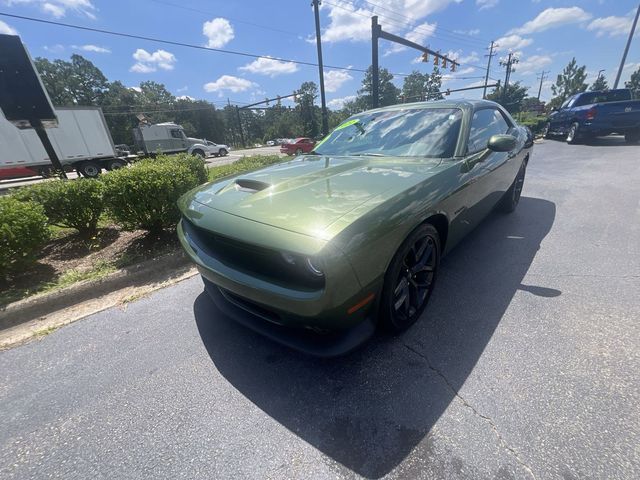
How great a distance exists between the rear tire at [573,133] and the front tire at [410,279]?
12.2 metres

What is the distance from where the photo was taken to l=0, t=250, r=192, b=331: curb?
2494mm

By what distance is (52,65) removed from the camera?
175 feet

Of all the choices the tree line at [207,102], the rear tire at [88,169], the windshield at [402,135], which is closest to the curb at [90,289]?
the windshield at [402,135]

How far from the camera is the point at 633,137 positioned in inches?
388

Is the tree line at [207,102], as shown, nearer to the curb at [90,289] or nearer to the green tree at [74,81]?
the green tree at [74,81]

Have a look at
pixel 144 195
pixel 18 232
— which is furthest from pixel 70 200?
pixel 144 195

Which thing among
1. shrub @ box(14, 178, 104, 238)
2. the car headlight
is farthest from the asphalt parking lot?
shrub @ box(14, 178, 104, 238)

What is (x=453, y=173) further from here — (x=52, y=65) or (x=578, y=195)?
(x=52, y=65)

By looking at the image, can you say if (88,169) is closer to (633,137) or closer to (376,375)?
(376,375)

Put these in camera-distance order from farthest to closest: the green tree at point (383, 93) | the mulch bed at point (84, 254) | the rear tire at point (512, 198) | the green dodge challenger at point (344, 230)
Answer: the green tree at point (383, 93)
the rear tire at point (512, 198)
the mulch bed at point (84, 254)
the green dodge challenger at point (344, 230)

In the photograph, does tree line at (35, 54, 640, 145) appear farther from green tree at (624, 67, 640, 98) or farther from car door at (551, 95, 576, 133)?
car door at (551, 95, 576, 133)

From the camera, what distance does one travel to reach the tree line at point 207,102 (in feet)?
170

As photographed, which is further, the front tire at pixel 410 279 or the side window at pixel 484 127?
the side window at pixel 484 127

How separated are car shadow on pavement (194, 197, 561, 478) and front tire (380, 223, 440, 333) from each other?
0.56 ft
